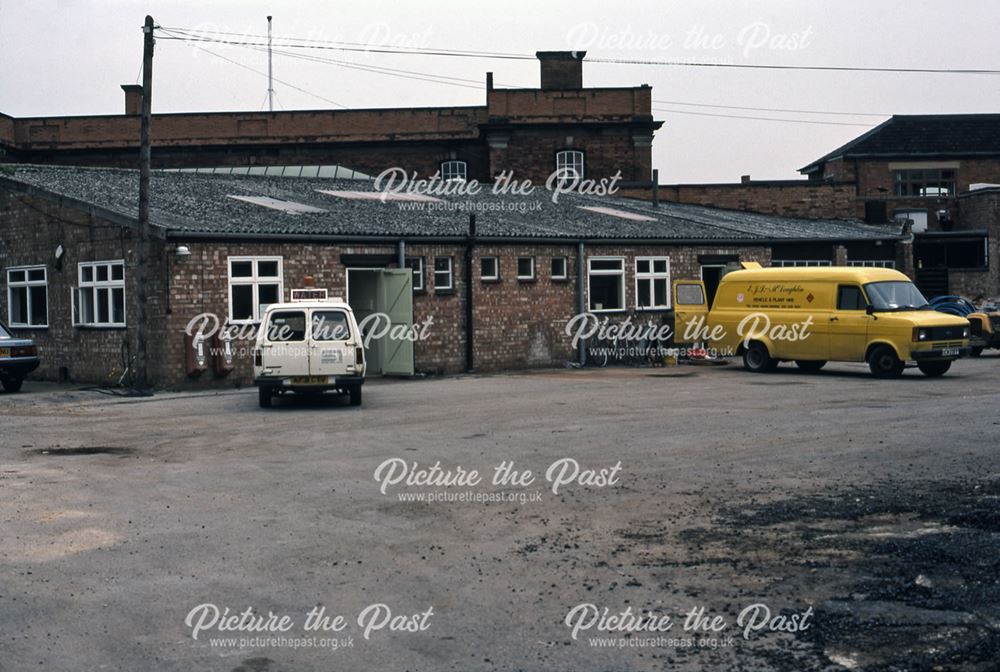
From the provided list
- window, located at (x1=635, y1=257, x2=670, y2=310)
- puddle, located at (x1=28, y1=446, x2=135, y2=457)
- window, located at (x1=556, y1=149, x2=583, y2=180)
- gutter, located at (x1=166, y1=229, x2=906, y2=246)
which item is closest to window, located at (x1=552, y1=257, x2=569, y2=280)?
gutter, located at (x1=166, y1=229, x2=906, y2=246)

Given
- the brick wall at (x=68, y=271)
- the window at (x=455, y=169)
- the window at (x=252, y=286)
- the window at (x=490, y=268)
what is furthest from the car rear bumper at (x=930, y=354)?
the window at (x=455, y=169)

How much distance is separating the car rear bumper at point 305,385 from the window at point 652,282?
47.1 feet

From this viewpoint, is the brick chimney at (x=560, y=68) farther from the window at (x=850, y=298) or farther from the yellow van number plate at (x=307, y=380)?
the yellow van number plate at (x=307, y=380)

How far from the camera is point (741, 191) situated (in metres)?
48.4

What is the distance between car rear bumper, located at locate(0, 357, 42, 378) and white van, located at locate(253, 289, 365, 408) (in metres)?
6.71

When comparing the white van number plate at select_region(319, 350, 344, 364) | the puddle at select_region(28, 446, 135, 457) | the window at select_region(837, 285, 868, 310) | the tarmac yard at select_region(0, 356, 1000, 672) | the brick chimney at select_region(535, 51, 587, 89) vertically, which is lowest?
the tarmac yard at select_region(0, 356, 1000, 672)

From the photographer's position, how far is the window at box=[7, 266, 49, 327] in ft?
97.8

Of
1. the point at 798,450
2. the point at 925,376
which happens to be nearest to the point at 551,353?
the point at 925,376

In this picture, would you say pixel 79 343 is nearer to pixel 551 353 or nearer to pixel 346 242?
pixel 346 242

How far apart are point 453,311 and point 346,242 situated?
11.1ft

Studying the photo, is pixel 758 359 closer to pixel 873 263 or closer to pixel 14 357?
pixel 873 263

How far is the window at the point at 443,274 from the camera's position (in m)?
30.0

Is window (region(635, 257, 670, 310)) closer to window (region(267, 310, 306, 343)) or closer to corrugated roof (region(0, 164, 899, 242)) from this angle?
corrugated roof (region(0, 164, 899, 242))

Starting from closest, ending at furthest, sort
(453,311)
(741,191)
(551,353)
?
(453,311) → (551,353) → (741,191)
